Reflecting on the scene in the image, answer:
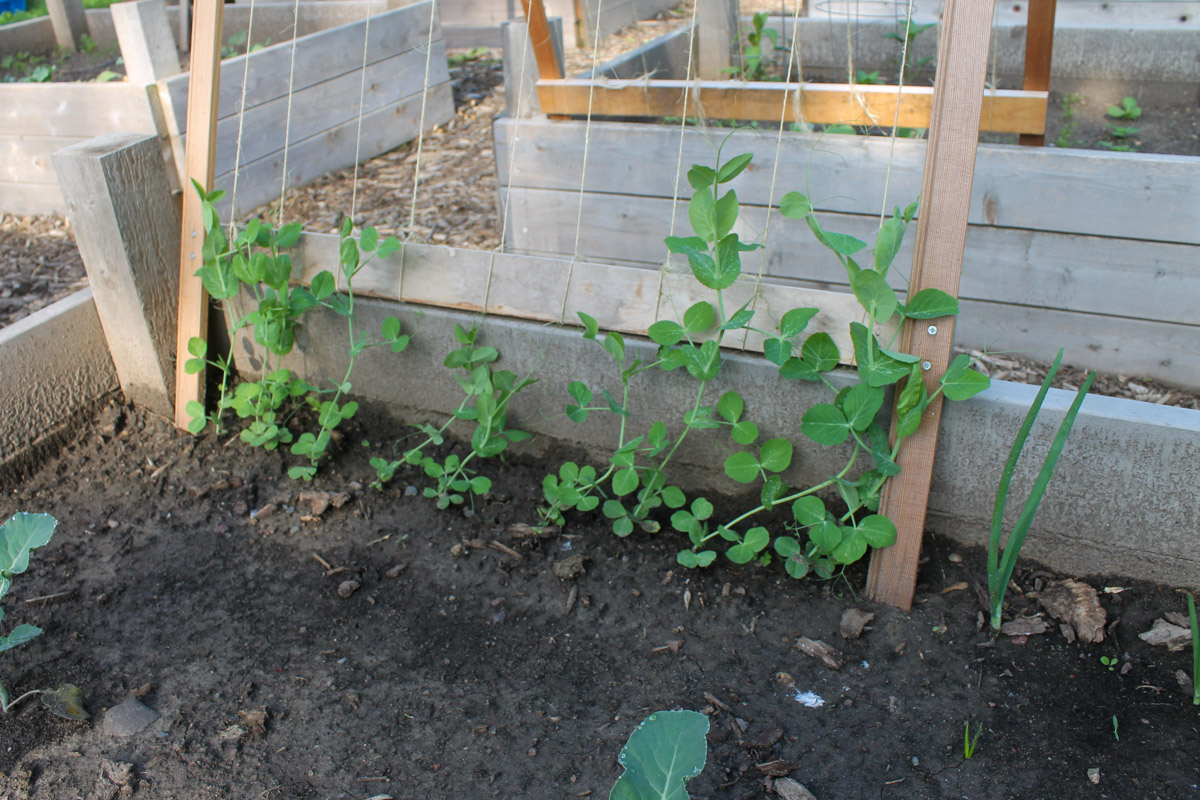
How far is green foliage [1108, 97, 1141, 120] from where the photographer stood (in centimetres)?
327

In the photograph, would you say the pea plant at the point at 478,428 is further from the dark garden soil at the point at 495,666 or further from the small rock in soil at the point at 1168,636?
the small rock in soil at the point at 1168,636

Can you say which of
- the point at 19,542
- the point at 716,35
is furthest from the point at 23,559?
the point at 716,35

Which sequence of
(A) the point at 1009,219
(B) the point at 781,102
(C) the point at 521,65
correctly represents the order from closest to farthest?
(A) the point at 1009,219, (B) the point at 781,102, (C) the point at 521,65

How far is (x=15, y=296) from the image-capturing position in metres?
2.77

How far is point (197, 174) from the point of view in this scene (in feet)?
7.29

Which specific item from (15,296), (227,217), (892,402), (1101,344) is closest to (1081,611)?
(892,402)

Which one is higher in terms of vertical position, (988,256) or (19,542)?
(988,256)

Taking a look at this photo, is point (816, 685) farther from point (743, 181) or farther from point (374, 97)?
point (374, 97)

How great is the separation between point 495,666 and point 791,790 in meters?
0.62

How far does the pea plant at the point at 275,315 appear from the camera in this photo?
2.09 meters

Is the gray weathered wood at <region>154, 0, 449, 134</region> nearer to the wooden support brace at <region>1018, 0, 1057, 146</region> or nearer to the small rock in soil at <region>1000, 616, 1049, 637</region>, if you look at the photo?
the wooden support brace at <region>1018, 0, 1057, 146</region>

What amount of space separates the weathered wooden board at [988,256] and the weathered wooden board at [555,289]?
20cm

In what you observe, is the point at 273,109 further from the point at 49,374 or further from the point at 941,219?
the point at 941,219

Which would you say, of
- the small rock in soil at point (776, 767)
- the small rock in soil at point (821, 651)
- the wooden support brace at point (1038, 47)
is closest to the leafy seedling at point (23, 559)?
the small rock in soil at point (776, 767)
